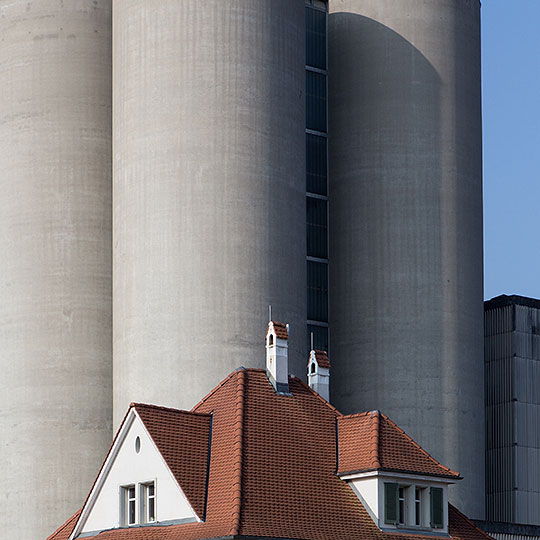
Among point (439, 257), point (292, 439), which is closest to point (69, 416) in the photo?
point (439, 257)

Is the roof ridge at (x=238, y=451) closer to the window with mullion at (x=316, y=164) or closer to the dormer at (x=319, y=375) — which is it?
the dormer at (x=319, y=375)

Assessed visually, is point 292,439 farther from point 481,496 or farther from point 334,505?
point 481,496

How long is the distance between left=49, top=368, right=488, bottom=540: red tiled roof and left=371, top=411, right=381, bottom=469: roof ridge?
0.23 m

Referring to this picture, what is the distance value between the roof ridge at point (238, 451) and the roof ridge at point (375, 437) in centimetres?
436

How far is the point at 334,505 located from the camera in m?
52.2

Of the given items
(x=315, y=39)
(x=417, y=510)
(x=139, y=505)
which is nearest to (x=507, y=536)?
(x=315, y=39)

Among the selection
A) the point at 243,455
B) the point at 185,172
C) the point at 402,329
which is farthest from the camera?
the point at 402,329

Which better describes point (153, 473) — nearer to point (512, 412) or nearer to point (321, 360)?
point (321, 360)

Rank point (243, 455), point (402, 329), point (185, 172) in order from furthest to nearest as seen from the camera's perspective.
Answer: point (402, 329)
point (185, 172)
point (243, 455)

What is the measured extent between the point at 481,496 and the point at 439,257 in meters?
12.8

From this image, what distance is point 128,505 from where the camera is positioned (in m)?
54.7

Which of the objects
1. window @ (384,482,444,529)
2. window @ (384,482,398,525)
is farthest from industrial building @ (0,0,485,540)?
window @ (384,482,398,525)

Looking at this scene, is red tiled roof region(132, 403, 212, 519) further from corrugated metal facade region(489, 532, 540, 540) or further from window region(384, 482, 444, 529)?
corrugated metal facade region(489, 532, 540, 540)

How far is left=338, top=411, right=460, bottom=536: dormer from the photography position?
173ft
